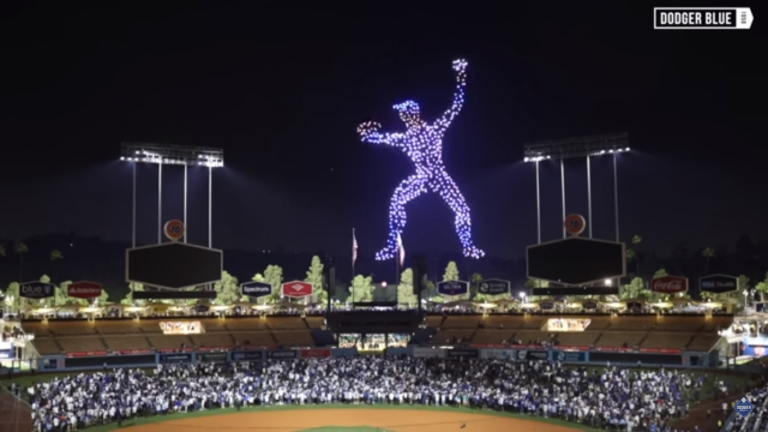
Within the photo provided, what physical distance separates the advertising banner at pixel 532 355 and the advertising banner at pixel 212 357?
2303 cm

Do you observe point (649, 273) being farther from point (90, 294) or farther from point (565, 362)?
point (90, 294)

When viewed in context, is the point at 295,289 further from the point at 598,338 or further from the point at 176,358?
the point at 598,338

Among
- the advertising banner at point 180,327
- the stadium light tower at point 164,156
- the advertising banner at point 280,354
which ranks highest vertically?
the stadium light tower at point 164,156

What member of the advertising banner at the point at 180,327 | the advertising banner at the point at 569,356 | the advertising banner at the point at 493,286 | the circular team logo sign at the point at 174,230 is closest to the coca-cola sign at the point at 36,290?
the advertising banner at the point at 180,327

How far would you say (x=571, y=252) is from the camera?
4762cm

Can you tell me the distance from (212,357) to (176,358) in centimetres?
275

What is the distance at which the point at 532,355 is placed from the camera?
55.8 m

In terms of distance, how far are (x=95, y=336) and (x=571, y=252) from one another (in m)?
37.8

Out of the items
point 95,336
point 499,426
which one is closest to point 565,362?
point 499,426

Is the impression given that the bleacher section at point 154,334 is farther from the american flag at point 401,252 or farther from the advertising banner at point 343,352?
the american flag at point 401,252

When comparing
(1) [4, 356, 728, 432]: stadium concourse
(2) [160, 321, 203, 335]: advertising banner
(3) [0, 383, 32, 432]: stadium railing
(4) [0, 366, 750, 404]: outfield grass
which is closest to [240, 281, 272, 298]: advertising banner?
(2) [160, 321, 203, 335]: advertising banner

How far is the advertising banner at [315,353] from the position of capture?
2281 inches

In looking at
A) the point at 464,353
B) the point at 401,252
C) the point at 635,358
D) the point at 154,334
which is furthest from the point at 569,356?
the point at 154,334

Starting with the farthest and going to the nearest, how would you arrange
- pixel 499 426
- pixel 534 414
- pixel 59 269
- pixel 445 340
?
pixel 59 269
pixel 445 340
pixel 534 414
pixel 499 426
